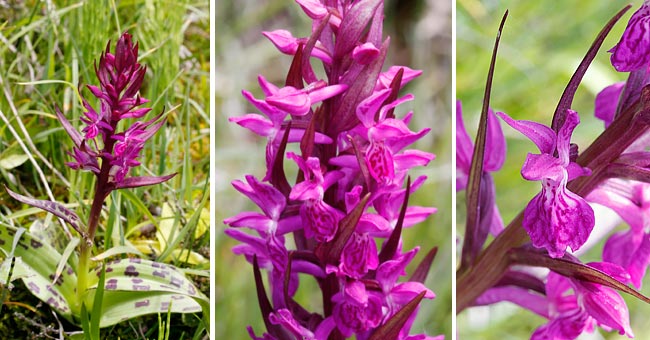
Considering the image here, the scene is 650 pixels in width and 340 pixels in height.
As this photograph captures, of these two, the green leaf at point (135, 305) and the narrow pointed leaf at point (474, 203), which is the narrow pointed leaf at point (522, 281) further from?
the green leaf at point (135, 305)

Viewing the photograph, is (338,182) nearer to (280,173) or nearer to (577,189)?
(280,173)

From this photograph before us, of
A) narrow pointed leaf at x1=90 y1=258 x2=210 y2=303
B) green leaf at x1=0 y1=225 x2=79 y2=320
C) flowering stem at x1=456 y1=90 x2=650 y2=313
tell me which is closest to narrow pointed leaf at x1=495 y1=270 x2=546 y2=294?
flowering stem at x1=456 y1=90 x2=650 y2=313

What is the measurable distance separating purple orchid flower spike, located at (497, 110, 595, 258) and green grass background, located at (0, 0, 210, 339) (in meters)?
0.42

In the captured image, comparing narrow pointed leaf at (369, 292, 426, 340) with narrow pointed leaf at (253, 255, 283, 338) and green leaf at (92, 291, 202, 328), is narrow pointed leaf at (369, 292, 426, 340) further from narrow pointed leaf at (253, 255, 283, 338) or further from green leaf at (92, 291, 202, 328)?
green leaf at (92, 291, 202, 328)

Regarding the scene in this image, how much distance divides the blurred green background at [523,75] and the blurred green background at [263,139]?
0.17 ft

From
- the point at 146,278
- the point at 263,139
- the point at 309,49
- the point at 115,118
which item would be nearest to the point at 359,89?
the point at 309,49

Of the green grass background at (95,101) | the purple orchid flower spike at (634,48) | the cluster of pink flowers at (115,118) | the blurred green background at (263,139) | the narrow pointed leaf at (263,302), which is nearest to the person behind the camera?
the purple orchid flower spike at (634,48)

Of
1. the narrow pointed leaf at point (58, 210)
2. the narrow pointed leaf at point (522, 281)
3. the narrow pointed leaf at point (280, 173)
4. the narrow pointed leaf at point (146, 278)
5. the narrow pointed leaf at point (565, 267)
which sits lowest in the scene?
the narrow pointed leaf at point (146, 278)

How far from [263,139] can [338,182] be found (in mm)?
609

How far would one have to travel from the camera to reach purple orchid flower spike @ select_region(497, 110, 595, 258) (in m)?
0.53

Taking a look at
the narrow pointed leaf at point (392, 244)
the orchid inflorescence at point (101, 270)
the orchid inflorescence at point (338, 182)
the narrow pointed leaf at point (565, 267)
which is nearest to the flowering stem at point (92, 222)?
the orchid inflorescence at point (101, 270)

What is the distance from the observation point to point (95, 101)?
930mm

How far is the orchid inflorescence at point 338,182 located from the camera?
1.90ft

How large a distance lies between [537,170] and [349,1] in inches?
7.6
